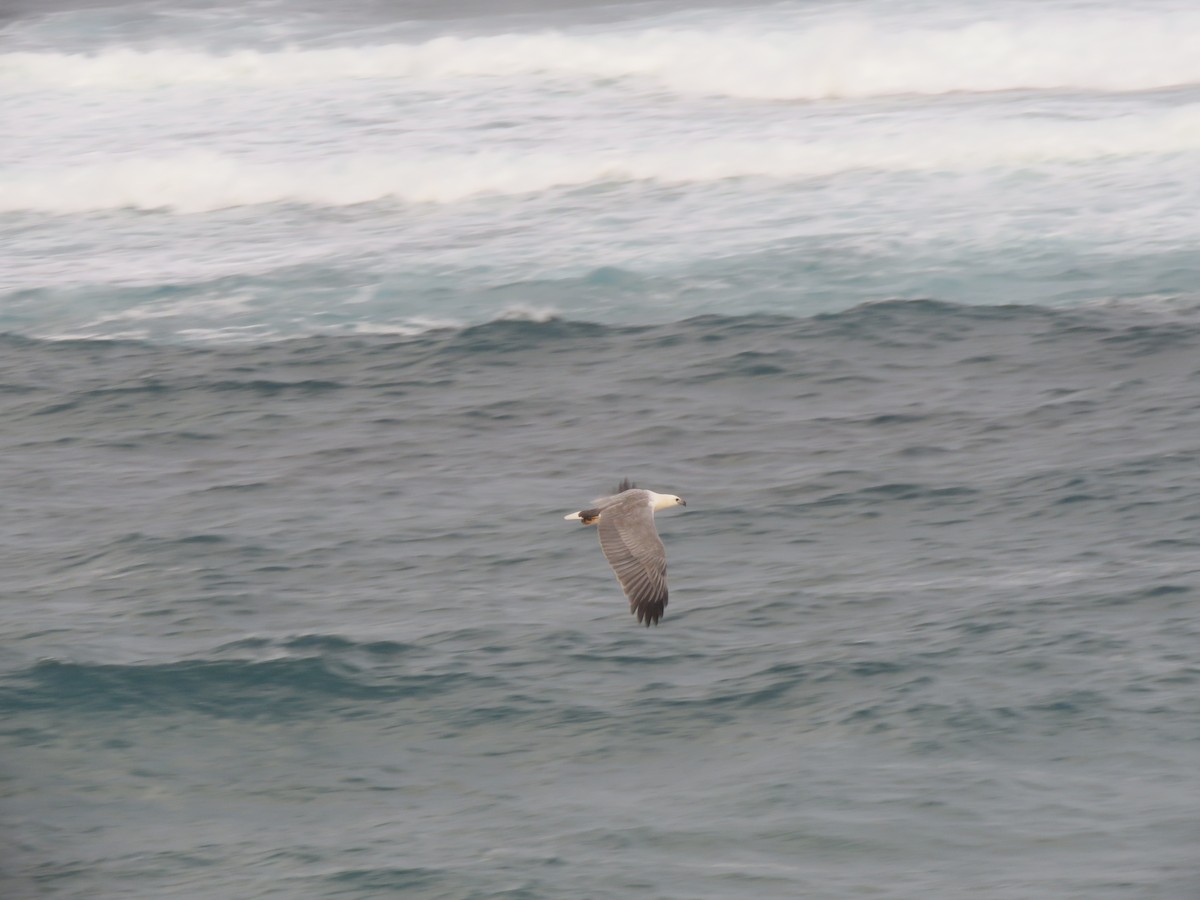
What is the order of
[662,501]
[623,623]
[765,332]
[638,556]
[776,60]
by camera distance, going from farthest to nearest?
[776,60]
[765,332]
[623,623]
[662,501]
[638,556]

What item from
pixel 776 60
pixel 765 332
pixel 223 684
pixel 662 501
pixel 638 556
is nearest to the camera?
pixel 638 556

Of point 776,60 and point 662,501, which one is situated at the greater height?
point 776,60

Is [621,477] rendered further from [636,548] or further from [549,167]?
[549,167]

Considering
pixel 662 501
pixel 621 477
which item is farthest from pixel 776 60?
pixel 662 501

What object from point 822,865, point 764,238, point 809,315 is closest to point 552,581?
point 822,865

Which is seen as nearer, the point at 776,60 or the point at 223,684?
the point at 223,684

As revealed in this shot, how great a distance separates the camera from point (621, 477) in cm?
2030

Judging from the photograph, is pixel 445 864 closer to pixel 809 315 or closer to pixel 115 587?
pixel 115 587

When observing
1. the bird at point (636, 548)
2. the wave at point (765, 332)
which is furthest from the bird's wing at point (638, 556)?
the wave at point (765, 332)

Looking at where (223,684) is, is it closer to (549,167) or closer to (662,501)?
(662,501)

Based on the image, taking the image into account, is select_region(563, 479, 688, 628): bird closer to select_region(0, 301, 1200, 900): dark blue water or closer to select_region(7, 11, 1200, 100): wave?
select_region(0, 301, 1200, 900): dark blue water

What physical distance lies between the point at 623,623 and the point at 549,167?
16.0m

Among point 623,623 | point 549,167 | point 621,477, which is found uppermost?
point 549,167

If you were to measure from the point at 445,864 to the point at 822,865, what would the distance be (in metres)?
2.79
